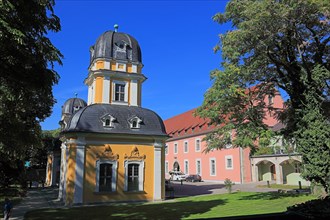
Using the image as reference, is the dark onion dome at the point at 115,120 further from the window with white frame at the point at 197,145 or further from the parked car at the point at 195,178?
the window with white frame at the point at 197,145

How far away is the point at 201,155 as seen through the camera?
47500 millimetres

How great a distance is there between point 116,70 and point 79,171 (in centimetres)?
931

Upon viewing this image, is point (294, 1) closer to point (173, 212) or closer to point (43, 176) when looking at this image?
point (173, 212)

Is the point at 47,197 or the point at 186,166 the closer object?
the point at 47,197

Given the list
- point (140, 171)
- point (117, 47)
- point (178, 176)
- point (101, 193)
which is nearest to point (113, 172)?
point (101, 193)

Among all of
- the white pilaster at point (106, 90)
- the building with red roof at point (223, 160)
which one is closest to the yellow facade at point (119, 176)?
the white pilaster at point (106, 90)

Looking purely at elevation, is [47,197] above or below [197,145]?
below

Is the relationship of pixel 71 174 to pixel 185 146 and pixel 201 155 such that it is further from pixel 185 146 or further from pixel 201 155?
pixel 185 146

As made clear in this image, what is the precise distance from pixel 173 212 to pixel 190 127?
3684 centimetres

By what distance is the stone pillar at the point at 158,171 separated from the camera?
72.9ft

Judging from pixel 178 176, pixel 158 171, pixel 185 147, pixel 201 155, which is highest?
pixel 185 147

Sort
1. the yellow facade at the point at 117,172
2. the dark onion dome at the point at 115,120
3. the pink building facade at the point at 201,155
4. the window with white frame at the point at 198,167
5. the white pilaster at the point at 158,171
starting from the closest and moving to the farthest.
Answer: the yellow facade at the point at 117,172
the dark onion dome at the point at 115,120
the white pilaster at the point at 158,171
the pink building facade at the point at 201,155
the window with white frame at the point at 198,167


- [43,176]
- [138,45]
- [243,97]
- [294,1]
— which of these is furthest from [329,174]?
[43,176]

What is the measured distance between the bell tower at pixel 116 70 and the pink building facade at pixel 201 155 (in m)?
10.8
